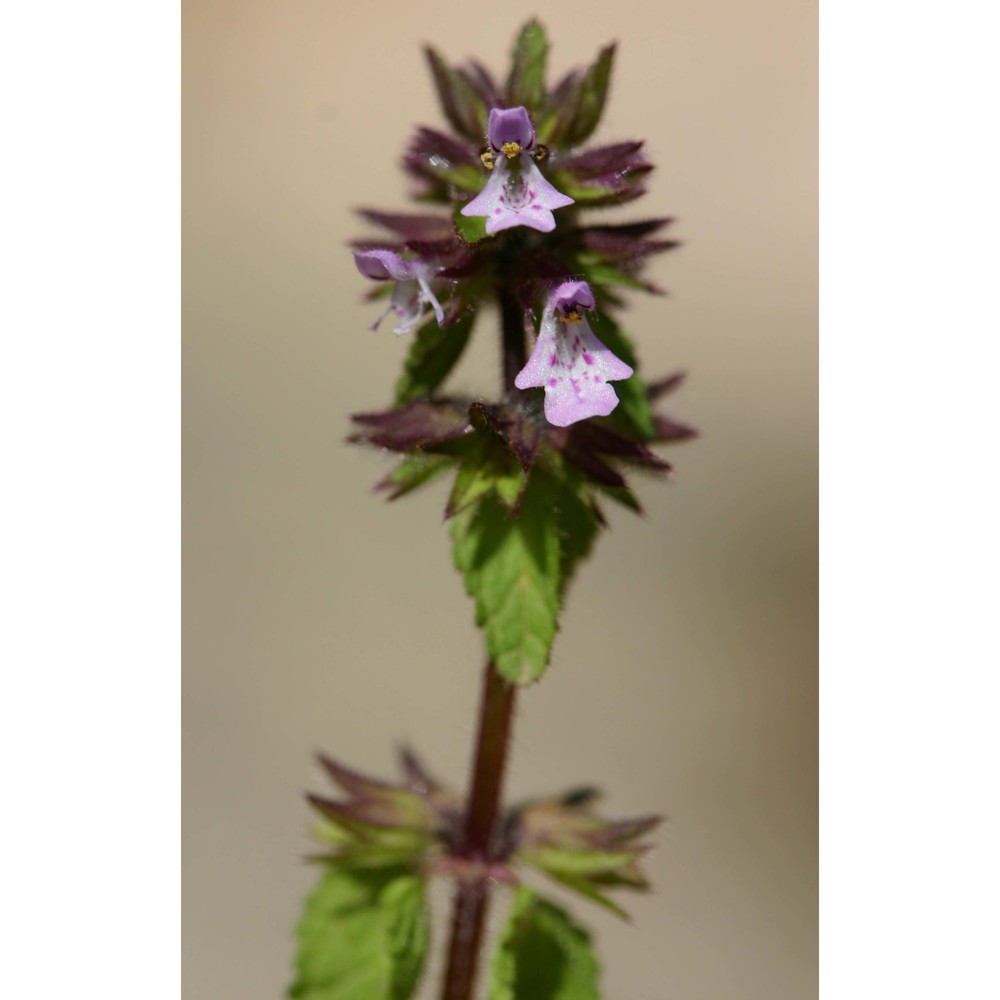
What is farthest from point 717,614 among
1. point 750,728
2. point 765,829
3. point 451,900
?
point 451,900

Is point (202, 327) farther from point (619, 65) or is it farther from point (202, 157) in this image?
point (619, 65)

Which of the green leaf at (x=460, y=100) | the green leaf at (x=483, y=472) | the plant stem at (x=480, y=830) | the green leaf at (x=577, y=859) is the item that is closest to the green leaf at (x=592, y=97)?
the green leaf at (x=460, y=100)

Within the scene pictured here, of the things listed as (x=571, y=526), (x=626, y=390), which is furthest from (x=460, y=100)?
(x=571, y=526)

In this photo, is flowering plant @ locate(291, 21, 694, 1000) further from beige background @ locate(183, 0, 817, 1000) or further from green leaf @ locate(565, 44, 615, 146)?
beige background @ locate(183, 0, 817, 1000)

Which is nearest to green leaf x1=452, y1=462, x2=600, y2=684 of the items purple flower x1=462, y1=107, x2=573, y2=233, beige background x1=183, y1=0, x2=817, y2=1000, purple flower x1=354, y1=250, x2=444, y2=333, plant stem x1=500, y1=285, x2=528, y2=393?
plant stem x1=500, y1=285, x2=528, y2=393

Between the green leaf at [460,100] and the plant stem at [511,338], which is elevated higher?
the green leaf at [460,100]

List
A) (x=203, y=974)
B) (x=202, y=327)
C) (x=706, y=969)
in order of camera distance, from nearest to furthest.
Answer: (x=203, y=974) → (x=706, y=969) → (x=202, y=327)

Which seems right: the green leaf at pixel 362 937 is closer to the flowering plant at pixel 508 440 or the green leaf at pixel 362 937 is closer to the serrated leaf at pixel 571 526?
the flowering plant at pixel 508 440
